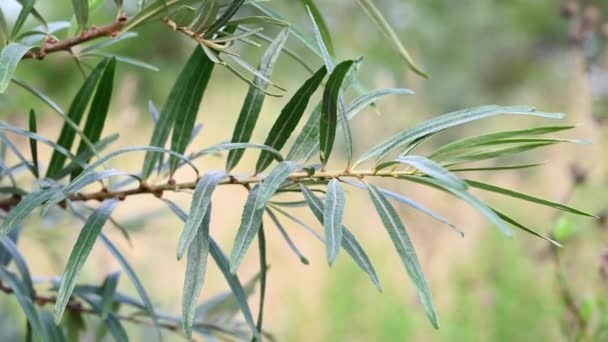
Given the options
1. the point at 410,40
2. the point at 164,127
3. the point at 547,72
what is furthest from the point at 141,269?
the point at 547,72

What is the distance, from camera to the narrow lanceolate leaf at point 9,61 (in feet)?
0.95

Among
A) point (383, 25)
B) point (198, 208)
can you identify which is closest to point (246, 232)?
point (198, 208)

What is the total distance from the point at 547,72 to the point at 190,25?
19.7 ft

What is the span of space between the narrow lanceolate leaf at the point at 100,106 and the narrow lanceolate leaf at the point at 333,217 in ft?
0.51

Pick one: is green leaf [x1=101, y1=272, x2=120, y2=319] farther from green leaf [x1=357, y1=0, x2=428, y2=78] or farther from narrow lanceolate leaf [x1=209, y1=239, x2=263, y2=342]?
green leaf [x1=357, y1=0, x2=428, y2=78]

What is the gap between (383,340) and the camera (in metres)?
1.42

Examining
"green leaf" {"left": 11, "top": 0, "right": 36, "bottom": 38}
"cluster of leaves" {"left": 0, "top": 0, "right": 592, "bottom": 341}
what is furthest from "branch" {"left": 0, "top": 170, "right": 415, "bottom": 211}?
"green leaf" {"left": 11, "top": 0, "right": 36, "bottom": 38}

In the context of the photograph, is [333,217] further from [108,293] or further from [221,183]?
[108,293]

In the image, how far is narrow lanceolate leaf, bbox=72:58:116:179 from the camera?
0.41m

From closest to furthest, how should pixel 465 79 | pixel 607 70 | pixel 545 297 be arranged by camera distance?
1. pixel 607 70
2. pixel 545 297
3. pixel 465 79

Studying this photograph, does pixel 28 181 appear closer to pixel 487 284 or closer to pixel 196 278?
pixel 196 278

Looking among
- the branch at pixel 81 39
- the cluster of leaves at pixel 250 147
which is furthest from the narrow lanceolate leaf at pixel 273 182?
the branch at pixel 81 39

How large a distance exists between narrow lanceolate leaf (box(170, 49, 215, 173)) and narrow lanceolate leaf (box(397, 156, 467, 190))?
0.44 feet

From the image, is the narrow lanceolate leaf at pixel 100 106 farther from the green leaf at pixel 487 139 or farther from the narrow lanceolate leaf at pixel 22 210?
the green leaf at pixel 487 139
